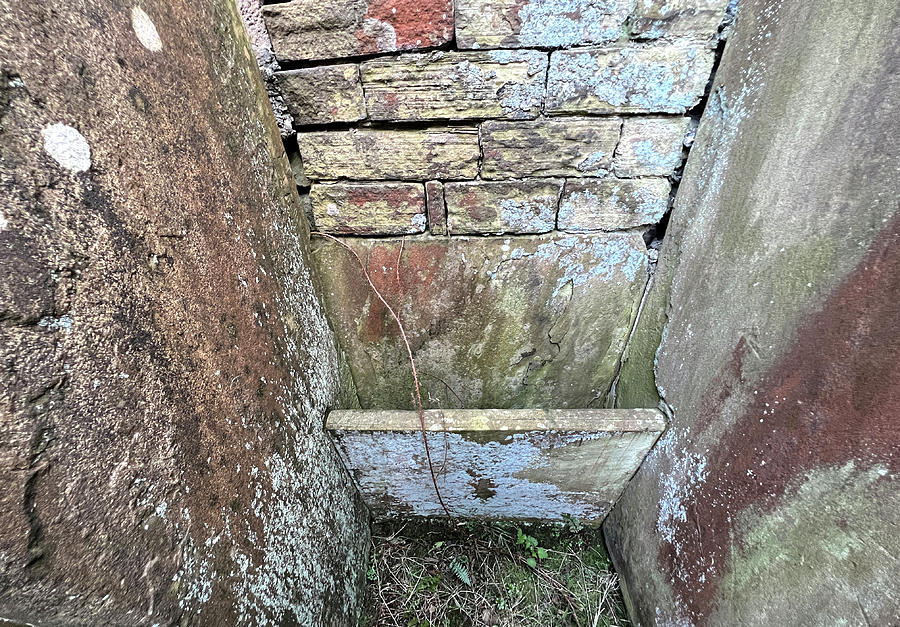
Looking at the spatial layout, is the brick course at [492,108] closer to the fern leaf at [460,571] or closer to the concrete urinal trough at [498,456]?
the concrete urinal trough at [498,456]

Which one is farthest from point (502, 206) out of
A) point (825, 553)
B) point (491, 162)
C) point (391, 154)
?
point (825, 553)

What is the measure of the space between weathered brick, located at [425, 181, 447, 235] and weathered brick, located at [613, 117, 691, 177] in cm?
59

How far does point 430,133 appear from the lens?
1.15 meters

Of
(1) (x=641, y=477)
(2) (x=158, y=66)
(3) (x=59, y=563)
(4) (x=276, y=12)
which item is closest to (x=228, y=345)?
(3) (x=59, y=563)

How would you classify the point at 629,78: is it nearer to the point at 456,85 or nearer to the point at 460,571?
the point at 456,85

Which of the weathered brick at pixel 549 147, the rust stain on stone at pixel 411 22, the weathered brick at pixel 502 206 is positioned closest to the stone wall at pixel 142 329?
the rust stain on stone at pixel 411 22

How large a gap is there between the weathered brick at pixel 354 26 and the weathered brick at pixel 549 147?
0.30 metres

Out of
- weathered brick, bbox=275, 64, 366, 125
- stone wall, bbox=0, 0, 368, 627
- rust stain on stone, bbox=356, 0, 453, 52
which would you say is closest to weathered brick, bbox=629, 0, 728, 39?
rust stain on stone, bbox=356, 0, 453, 52

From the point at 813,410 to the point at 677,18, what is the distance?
3.45 ft

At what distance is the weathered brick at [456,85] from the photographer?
104 cm

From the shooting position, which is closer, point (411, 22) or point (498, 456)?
point (411, 22)

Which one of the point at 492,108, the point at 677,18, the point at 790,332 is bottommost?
Result: the point at 790,332

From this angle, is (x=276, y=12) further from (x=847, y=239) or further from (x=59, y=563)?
(x=847, y=239)

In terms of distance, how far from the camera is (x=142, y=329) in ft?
2.11
